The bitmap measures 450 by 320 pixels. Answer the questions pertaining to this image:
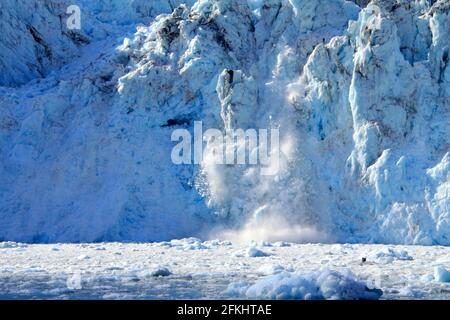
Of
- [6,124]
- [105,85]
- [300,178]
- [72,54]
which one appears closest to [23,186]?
[6,124]

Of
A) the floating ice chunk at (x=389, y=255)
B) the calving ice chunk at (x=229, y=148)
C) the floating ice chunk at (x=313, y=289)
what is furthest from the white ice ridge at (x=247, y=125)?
the floating ice chunk at (x=313, y=289)

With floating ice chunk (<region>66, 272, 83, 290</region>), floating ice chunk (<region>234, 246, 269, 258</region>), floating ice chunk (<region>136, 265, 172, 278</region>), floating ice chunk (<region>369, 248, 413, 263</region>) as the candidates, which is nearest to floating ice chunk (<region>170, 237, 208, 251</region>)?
floating ice chunk (<region>234, 246, 269, 258</region>)

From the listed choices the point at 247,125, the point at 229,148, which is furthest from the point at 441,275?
the point at 247,125

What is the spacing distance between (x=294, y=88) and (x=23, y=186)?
7921 millimetres

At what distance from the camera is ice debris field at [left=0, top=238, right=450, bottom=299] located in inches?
424

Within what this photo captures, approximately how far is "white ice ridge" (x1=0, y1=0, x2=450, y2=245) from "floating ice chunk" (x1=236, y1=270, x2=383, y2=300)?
7.95 metres

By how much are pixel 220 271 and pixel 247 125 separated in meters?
8.08

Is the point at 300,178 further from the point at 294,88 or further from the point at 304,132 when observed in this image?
the point at 294,88

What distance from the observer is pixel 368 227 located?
1894 cm

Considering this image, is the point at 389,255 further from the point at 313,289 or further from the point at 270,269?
the point at 313,289

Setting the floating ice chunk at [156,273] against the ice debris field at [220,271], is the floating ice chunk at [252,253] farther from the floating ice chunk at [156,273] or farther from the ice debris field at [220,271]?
the floating ice chunk at [156,273]

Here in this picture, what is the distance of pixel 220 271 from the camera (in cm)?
1345

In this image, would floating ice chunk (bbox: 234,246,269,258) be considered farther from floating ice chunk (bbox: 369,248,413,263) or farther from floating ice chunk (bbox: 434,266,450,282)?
floating ice chunk (bbox: 434,266,450,282)

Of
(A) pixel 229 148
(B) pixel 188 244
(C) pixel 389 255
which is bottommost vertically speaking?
(C) pixel 389 255
